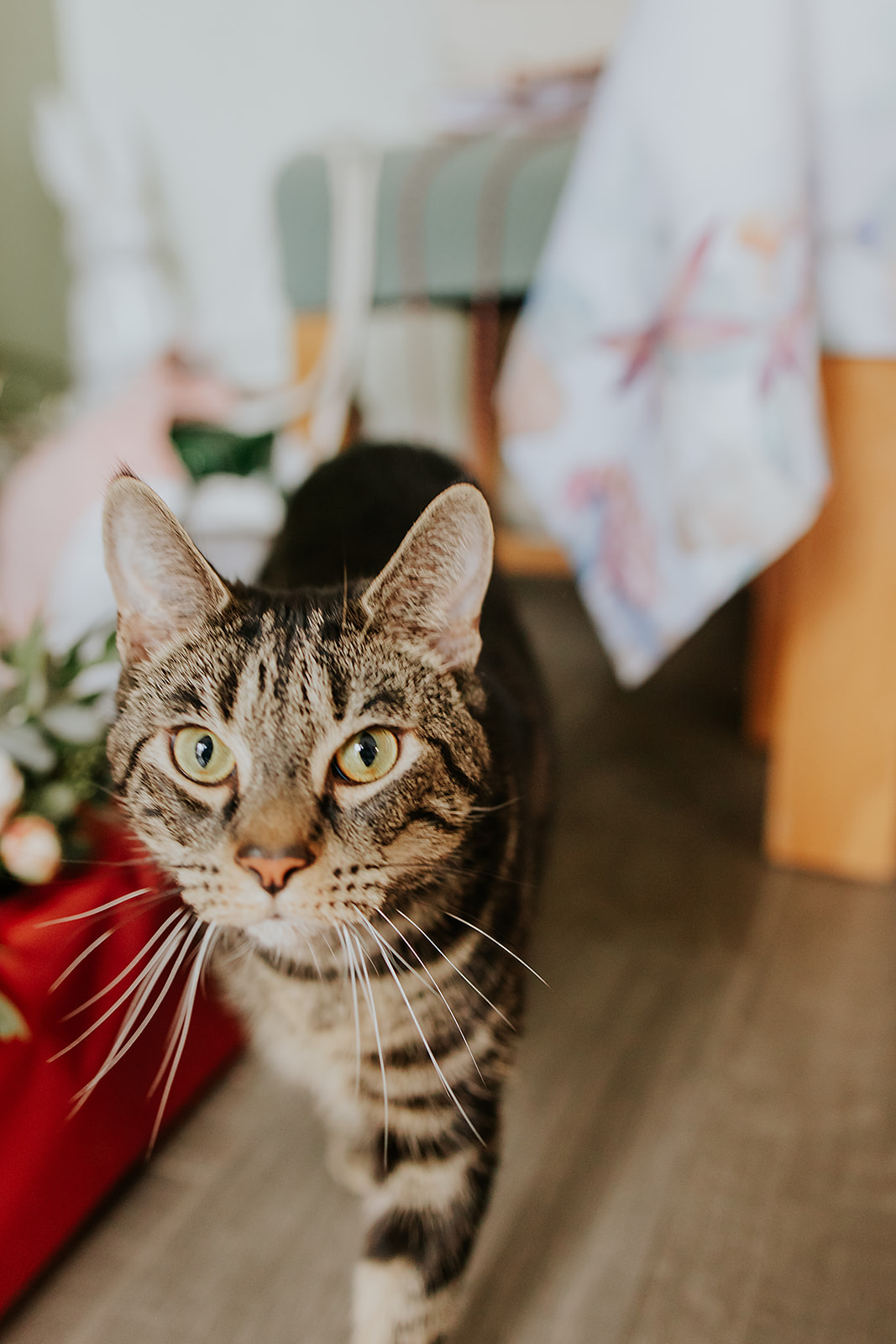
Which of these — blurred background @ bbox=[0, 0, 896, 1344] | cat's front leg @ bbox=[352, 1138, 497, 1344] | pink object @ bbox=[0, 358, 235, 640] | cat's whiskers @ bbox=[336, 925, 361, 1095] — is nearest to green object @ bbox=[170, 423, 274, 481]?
blurred background @ bbox=[0, 0, 896, 1344]

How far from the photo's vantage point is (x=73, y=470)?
1.29 meters

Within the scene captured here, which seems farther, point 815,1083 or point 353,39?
point 353,39

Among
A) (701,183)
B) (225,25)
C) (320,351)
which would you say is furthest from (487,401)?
(701,183)

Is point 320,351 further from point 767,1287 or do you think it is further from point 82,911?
point 767,1287

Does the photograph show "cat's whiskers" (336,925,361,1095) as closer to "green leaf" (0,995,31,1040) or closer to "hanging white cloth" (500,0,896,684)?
"green leaf" (0,995,31,1040)

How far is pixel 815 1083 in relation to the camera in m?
0.88

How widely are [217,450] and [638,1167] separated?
27.4 inches

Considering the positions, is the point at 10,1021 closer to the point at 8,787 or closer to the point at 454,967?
the point at 8,787

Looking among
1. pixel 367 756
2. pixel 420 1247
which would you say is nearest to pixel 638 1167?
pixel 420 1247

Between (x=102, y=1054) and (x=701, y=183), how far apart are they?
0.92 m

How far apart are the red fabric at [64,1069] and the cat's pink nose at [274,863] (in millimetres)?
178

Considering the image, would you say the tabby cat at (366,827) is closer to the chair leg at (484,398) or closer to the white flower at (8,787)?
the white flower at (8,787)

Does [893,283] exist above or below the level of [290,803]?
above

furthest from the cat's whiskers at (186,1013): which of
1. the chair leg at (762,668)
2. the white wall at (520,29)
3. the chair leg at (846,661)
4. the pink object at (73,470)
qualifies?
the white wall at (520,29)
